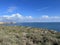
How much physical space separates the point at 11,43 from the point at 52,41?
3.32m

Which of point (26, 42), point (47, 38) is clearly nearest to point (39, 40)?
point (47, 38)

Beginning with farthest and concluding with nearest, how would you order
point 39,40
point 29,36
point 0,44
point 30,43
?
point 29,36
point 39,40
point 30,43
point 0,44

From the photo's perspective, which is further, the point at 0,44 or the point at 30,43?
the point at 30,43

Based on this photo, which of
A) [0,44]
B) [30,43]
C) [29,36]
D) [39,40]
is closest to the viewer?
[0,44]

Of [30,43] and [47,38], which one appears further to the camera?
[47,38]

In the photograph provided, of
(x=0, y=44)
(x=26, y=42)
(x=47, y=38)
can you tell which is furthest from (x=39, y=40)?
(x=0, y=44)

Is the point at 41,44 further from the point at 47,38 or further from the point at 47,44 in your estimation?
the point at 47,38

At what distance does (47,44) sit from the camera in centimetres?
959

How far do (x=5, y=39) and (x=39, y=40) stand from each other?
2.94m

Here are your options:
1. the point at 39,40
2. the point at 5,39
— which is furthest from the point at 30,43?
the point at 5,39

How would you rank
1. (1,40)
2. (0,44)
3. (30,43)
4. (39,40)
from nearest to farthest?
(0,44), (1,40), (30,43), (39,40)

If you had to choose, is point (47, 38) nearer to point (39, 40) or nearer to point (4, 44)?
point (39, 40)

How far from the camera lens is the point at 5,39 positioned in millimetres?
9453

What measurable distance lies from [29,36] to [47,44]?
108 inches
